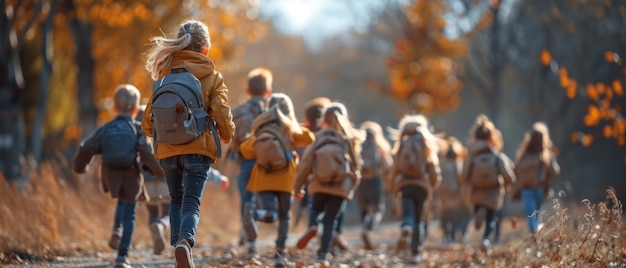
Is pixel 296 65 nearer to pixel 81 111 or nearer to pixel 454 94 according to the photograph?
pixel 454 94

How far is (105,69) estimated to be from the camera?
25641 mm

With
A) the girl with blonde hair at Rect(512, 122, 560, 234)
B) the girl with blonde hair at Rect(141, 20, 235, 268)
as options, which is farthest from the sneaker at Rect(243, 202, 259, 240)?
the girl with blonde hair at Rect(512, 122, 560, 234)

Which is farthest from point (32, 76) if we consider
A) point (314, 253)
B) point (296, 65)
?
point (296, 65)

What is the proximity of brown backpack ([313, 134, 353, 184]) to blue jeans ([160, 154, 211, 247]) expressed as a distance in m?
3.06

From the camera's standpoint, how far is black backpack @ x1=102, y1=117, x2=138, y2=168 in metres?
10.3

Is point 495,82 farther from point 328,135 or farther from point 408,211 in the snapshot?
point 328,135

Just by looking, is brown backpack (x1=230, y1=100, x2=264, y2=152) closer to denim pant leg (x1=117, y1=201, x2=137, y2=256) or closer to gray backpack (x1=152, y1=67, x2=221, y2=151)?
denim pant leg (x1=117, y1=201, x2=137, y2=256)

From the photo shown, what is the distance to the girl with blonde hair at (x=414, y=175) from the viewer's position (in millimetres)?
13344

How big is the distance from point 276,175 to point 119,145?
5.59ft

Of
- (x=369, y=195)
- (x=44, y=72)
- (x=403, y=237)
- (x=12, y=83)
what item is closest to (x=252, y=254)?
(x=403, y=237)

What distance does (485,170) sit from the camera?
15.2 m

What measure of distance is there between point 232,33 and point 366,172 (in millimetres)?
11462

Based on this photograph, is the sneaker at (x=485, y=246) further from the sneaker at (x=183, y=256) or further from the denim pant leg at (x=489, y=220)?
the sneaker at (x=183, y=256)

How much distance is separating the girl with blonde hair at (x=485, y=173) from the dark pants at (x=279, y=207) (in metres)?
4.44
